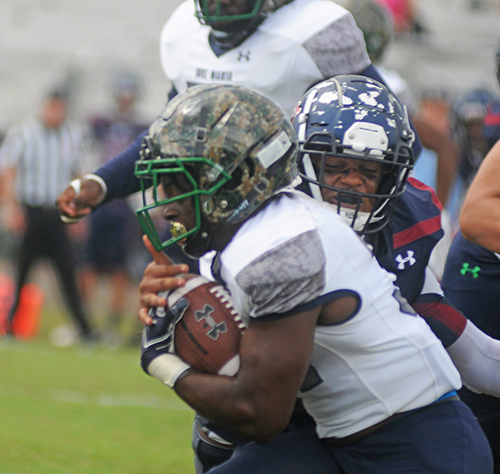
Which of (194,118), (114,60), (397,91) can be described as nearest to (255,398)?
(194,118)

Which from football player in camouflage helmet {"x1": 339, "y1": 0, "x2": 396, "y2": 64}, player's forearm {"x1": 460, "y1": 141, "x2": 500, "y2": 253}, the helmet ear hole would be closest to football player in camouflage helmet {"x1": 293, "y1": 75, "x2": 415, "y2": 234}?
player's forearm {"x1": 460, "y1": 141, "x2": 500, "y2": 253}

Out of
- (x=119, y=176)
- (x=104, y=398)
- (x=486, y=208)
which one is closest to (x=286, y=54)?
(x=119, y=176)

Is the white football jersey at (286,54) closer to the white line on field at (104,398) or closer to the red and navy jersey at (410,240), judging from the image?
the red and navy jersey at (410,240)

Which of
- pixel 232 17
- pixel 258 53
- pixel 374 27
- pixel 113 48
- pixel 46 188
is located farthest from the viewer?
pixel 113 48

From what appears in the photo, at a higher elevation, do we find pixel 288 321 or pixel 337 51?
pixel 288 321

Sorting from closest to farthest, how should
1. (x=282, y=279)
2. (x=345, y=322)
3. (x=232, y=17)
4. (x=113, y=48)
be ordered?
(x=282, y=279)
(x=345, y=322)
(x=232, y=17)
(x=113, y=48)

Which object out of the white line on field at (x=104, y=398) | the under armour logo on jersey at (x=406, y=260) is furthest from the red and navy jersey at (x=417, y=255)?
the white line on field at (x=104, y=398)

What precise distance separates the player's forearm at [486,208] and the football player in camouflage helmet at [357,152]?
200mm

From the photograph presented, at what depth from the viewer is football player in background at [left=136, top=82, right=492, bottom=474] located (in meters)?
1.89

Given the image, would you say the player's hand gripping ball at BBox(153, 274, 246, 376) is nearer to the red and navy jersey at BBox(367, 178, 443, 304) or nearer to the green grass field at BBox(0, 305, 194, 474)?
the red and navy jersey at BBox(367, 178, 443, 304)

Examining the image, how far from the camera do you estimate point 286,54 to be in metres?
3.21

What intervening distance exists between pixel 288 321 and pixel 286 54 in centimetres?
159

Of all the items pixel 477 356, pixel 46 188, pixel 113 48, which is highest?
pixel 477 356

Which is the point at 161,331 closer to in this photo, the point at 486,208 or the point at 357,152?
the point at 357,152
